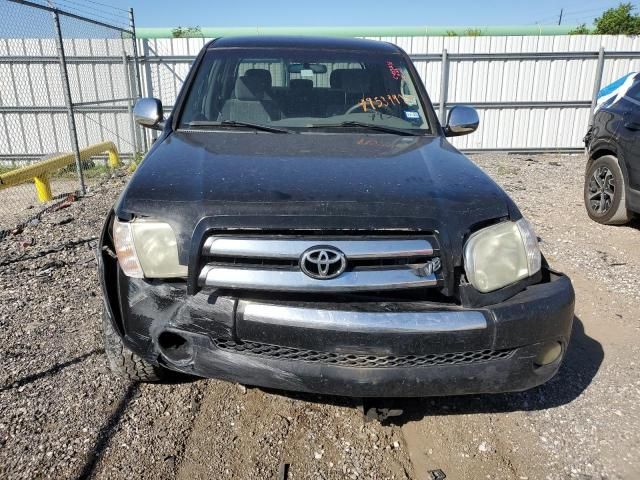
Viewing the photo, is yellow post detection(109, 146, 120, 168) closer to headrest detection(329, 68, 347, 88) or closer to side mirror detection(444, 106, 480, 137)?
headrest detection(329, 68, 347, 88)

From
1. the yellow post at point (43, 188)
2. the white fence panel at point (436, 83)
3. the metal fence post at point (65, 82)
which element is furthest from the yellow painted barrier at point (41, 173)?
the white fence panel at point (436, 83)

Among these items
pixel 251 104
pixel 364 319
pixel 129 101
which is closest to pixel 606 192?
pixel 251 104

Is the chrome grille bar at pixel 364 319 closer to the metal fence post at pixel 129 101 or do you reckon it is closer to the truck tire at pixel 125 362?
the truck tire at pixel 125 362

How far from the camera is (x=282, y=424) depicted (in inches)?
103

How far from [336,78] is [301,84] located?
0.90ft

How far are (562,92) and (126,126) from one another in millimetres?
9768

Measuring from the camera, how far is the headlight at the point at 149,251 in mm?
2068

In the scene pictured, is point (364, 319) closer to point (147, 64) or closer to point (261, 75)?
point (261, 75)

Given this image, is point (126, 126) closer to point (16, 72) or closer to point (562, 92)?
point (16, 72)

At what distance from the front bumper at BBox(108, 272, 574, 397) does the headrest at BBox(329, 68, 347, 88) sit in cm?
→ 197

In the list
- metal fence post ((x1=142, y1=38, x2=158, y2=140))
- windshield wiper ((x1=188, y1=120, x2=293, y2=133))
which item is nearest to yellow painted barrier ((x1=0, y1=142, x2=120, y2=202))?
metal fence post ((x1=142, y1=38, x2=158, y2=140))

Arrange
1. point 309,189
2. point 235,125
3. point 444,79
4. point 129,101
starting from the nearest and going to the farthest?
point 309,189 → point 235,125 → point 129,101 → point 444,79

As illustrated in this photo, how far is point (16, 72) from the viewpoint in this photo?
34.5 feet

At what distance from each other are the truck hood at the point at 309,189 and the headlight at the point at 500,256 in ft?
0.21
